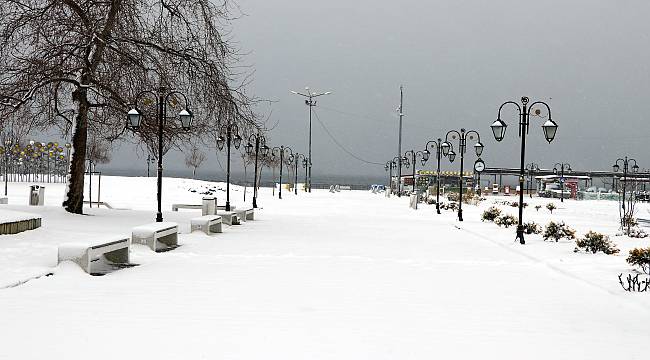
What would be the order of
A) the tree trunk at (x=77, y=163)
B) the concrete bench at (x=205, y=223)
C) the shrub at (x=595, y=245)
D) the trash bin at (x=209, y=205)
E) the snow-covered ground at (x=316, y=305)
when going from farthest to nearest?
the trash bin at (x=209, y=205) < the tree trunk at (x=77, y=163) < the concrete bench at (x=205, y=223) < the shrub at (x=595, y=245) < the snow-covered ground at (x=316, y=305)

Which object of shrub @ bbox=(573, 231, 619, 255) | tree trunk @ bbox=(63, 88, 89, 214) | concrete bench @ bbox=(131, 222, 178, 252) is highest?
tree trunk @ bbox=(63, 88, 89, 214)

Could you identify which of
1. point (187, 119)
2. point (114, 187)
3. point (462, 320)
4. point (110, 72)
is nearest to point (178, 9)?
point (110, 72)

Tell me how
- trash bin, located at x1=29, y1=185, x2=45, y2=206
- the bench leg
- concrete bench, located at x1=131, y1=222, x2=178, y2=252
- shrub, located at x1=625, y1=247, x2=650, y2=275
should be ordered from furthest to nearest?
trash bin, located at x1=29, y1=185, x2=45, y2=206 < concrete bench, located at x1=131, y1=222, x2=178, y2=252 < shrub, located at x1=625, y1=247, x2=650, y2=275 < the bench leg

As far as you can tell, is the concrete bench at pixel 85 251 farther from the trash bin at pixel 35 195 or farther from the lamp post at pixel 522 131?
the trash bin at pixel 35 195

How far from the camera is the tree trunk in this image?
19625 millimetres

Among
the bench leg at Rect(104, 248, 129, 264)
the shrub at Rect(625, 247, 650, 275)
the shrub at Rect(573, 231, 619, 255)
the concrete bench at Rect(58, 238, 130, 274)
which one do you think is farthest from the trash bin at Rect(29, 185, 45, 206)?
the shrub at Rect(625, 247, 650, 275)

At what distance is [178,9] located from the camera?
65.9 feet

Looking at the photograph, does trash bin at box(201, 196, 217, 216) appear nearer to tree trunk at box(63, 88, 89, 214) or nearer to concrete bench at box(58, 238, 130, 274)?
tree trunk at box(63, 88, 89, 214)

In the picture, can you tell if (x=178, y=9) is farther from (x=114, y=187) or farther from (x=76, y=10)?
(x=114, y=187)

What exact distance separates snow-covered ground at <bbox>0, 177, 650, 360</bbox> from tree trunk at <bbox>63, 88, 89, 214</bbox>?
468 cm

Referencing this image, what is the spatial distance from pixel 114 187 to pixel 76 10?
1511 inches

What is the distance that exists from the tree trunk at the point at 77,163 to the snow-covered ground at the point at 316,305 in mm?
4681

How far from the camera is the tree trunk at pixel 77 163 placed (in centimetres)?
1962

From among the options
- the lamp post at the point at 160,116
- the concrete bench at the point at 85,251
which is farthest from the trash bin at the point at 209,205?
the concrete bench at the point at 85,251
